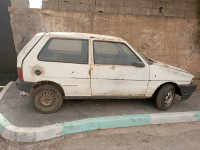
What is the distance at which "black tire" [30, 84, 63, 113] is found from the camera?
3.34 m

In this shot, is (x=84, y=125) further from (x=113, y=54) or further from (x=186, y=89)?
(x=186, y=89)

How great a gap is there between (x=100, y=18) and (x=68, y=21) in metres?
1.06

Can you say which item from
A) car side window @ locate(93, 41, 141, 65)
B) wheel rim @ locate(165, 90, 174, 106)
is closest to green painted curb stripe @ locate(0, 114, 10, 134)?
car side window @ locate(93, 41, 141, 65)

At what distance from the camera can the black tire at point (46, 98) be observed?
3340 mm

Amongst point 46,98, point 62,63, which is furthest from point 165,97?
point 46,98

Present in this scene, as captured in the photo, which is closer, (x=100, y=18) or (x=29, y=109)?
(x=29, y=109)

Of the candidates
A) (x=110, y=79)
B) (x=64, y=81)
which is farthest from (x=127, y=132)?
(x=64, y=81)

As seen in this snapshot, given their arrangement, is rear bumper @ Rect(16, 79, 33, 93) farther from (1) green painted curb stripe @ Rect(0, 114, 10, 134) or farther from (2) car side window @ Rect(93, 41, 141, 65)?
(2) car side window @ Rect(93, 41, 141, 65)

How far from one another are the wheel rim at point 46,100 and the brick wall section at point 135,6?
10.3ft

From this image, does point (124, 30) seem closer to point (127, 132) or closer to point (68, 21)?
point (68, 21)

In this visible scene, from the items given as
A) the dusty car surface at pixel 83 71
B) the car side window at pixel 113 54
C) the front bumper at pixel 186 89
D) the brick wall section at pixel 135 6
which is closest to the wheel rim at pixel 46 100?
the dusty car surface at pixel 83 71

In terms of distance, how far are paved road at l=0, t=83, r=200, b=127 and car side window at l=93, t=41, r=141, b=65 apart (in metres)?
1.10

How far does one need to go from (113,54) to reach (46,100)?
1.68 metres

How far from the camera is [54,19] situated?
17.4 ft
